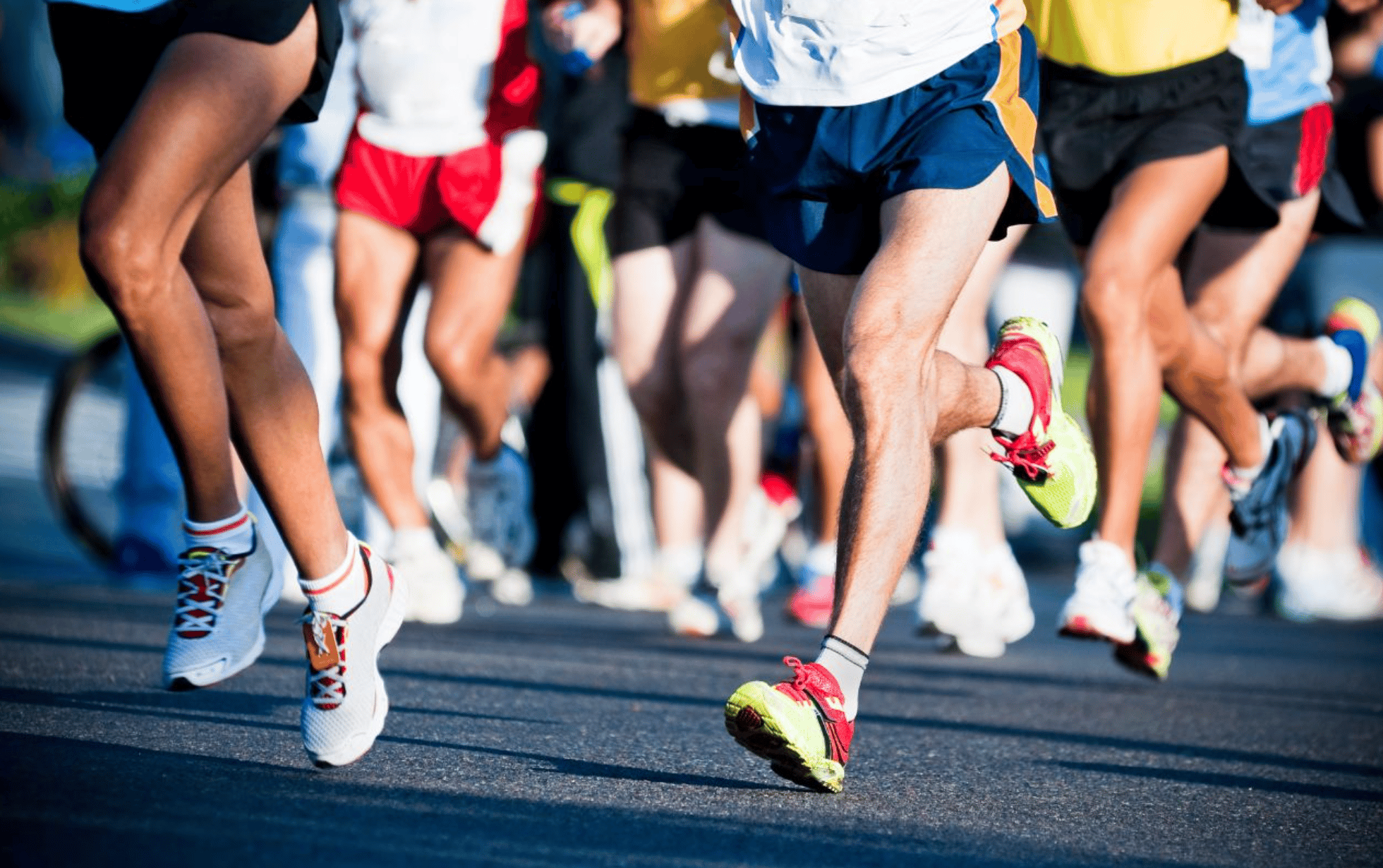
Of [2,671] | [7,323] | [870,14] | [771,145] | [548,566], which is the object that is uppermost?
[870,14]

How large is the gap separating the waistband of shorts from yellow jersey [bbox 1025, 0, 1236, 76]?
0.05 ft

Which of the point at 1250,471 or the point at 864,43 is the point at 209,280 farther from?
the point at 1250,471

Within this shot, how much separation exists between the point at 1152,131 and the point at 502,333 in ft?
18.2

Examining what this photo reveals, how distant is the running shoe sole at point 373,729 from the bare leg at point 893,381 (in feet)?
2.54

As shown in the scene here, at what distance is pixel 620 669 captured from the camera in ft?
15.7

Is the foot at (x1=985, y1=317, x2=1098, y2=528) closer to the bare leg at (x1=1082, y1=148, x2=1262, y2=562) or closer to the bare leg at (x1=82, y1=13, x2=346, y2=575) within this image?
the bare leg at (x1=1082, y1=148, x2=1262, y2=562)

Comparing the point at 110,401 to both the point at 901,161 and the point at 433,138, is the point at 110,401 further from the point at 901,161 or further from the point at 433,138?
the point at 901,161

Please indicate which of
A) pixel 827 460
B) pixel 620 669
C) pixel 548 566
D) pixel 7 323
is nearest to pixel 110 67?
pixel 620 669

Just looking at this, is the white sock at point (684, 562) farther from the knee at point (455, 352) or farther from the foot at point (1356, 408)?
the foot at point (1356, 408)

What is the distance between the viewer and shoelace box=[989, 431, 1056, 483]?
3709 millimetres

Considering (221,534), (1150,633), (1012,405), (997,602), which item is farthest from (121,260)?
(997,602)

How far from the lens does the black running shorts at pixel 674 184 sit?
19.2 ft

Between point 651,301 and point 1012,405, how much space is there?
8.29 feet

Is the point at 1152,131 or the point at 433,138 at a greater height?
the point at 1152,131
